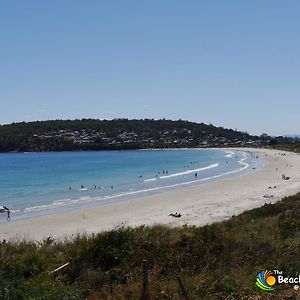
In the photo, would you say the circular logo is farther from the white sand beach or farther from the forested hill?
the forested hill

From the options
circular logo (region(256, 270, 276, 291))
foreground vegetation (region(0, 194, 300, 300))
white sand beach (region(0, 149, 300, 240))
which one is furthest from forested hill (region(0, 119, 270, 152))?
circular logo (region(256, 270, 276, 291))

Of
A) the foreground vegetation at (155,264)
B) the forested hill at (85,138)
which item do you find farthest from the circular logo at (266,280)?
the forested hill at (85,138)

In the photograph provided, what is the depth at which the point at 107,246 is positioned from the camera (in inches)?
353

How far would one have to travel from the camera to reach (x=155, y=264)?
333 inches

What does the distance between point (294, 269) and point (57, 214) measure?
67.6 feet

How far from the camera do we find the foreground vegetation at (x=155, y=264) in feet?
21.5

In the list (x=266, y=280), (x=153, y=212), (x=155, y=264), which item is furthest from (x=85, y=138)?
(x=266, y=280)

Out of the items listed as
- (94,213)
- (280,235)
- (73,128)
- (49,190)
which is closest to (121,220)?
(94,213)

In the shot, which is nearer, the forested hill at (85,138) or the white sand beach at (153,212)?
the white sand beach at (153,212)

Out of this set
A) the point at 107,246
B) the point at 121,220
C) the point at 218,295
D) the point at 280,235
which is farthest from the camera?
the point at 121,220

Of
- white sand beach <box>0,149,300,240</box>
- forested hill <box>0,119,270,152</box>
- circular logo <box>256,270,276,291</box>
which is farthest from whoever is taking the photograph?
forested hill <box>0,119,270,152</box>

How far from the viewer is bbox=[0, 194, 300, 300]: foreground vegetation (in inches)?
257

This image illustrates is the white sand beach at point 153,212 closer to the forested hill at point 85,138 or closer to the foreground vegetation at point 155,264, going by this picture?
the foreground vegetation at point 155,264

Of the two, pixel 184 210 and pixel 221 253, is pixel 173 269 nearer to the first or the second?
pixel 221 253
